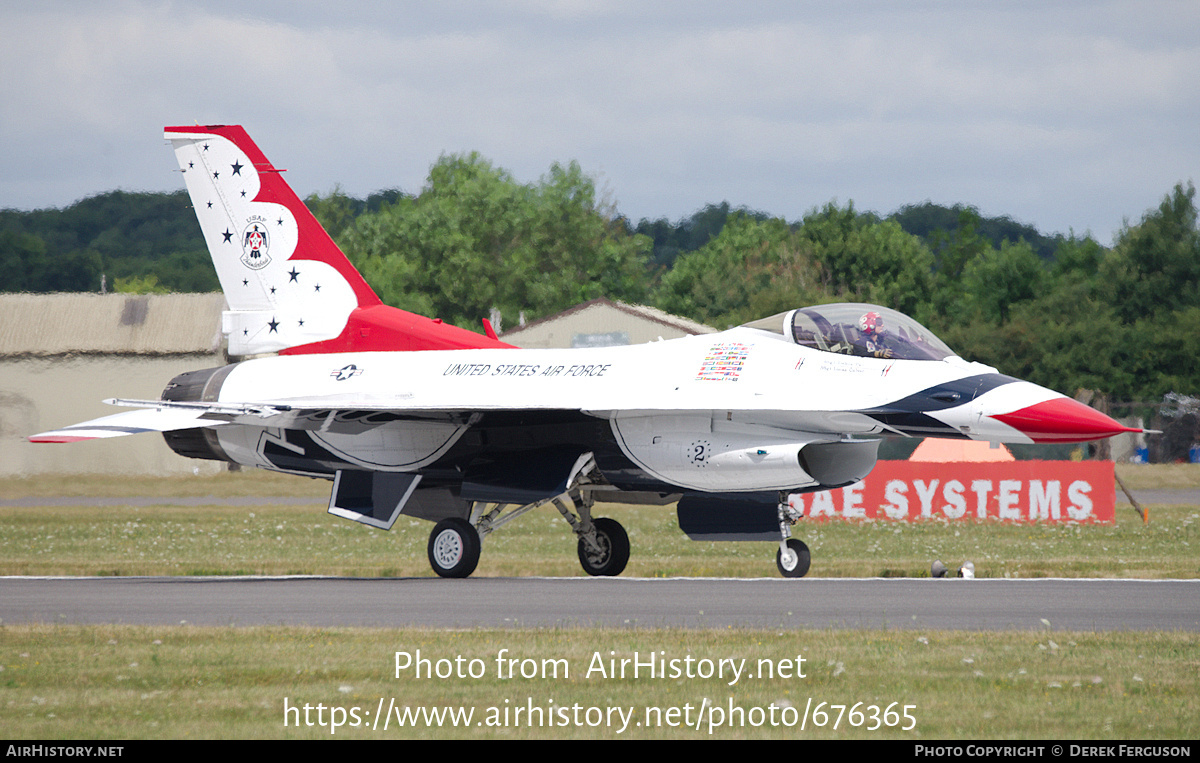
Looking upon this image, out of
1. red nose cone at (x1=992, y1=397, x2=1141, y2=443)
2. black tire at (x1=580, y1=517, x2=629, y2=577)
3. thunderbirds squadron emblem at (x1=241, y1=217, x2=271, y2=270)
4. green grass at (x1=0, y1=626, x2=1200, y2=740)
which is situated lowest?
black tire at (x1=580, y1=517, x2=629, y2=577)

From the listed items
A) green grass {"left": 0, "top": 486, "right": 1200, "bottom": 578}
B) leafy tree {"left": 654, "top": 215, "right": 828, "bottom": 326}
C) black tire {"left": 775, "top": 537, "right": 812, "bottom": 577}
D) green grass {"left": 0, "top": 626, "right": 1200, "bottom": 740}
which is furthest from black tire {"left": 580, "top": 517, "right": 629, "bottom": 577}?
leafy tree {"left": 654, "top": 215, "right": 828, "bottom": 326}

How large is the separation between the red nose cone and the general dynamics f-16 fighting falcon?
0.07 feet

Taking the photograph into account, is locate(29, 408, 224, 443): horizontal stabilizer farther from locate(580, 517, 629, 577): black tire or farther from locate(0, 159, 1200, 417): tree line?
locate(0, 159, 1200, 417): tree line

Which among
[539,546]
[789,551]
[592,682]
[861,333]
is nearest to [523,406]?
[789,551]

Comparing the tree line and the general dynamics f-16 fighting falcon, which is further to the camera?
the tree line

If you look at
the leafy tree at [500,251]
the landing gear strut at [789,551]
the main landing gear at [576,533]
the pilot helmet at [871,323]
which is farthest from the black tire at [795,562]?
the leafy tree at [500,251]

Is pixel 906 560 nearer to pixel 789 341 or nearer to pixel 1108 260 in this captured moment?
pixel 789 341

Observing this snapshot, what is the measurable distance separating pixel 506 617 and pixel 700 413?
4.38 metres

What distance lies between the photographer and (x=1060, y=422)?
13.8 meters

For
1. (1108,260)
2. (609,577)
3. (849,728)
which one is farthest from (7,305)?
(1108,260)

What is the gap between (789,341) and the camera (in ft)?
50.8

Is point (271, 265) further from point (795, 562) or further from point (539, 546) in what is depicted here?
point (795, 562)

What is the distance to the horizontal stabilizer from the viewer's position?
56.6 feet

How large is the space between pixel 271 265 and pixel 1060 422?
10.7 meters
